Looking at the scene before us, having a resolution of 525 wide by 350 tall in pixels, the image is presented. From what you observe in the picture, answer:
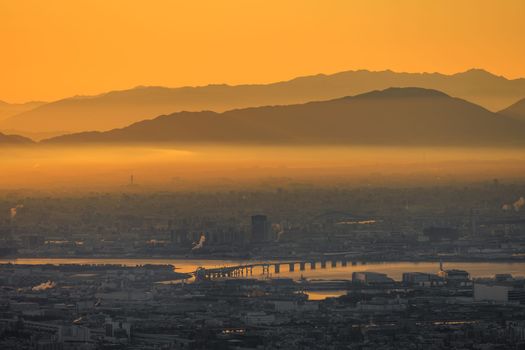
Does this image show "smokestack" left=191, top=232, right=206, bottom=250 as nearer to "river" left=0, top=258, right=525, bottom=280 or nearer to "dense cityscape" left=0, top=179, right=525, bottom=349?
"dense cityscape" left=0, top=179, right=525, bottom=349

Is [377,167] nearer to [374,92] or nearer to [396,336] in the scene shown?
[374,92]

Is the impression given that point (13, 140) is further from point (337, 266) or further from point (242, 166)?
point (337, 266)

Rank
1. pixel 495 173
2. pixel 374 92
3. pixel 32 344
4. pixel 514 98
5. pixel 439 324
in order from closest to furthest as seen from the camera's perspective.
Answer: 1. pixel 32 344
2. pixel 439 324
3. pixel 495 173
4. pixel 374 92
5. pixel 514 98

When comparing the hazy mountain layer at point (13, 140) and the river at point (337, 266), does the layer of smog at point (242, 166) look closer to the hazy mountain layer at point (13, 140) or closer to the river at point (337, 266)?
the hazy mountain layer at point (13, 140)

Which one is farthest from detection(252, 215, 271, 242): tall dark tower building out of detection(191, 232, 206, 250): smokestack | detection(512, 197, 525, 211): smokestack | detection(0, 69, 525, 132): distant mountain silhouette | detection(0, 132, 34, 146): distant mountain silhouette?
detection(0, 69, 525, 132): distant mountain silhouette

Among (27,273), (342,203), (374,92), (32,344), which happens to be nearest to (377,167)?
(374,92)

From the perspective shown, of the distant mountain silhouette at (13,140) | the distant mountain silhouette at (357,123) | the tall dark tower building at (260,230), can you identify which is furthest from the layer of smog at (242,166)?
the tall dark tower building at (260,230)

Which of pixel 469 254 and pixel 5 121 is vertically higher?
pixel 5 121

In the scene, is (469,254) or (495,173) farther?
(495,173)

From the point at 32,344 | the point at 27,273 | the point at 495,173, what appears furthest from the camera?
the point at 495,173
